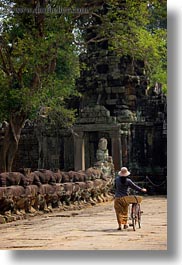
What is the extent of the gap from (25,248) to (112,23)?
6320mm

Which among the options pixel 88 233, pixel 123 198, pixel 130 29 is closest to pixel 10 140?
pixel 130 29

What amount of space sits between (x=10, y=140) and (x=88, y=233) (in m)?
4.92

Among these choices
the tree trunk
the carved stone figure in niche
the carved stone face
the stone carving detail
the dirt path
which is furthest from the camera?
the stone carving detail

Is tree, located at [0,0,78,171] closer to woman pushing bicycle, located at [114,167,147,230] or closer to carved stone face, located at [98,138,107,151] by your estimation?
carved stone face, located at [98,138,107,151]

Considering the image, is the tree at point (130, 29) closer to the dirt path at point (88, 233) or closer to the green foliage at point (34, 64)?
the green foliage at point (34, 64)

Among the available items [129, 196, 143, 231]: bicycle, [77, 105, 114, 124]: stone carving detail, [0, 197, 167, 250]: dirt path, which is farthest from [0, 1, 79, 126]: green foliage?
[129, 196, 143, 231]: bicycle

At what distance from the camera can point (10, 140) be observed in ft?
48.7

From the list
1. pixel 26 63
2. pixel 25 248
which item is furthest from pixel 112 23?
pixel 25 248

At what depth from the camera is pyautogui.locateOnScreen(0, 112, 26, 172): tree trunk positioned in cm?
1474

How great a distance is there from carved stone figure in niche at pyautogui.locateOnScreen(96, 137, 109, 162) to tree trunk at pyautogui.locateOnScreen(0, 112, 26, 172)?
2.94 metres

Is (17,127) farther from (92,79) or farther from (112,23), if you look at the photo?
(92,79)

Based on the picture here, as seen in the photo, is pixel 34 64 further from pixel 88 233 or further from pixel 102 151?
pixel 88 233

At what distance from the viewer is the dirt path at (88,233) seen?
945cm

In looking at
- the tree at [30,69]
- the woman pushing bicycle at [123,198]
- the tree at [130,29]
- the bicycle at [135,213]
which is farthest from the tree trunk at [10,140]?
the bicycle at [135,213]
